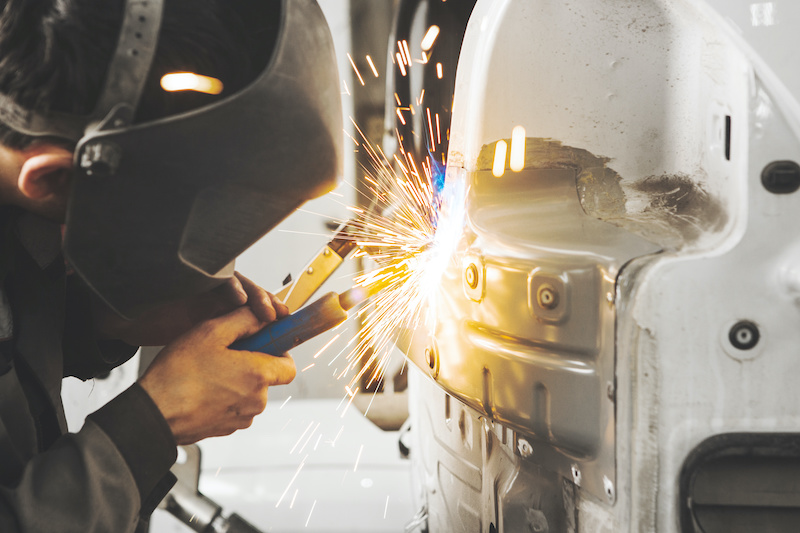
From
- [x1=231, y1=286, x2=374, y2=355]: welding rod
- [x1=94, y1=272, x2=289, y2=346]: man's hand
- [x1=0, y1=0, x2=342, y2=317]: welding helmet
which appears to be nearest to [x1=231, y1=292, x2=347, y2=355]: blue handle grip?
[x1=231, y1=286, x2=374, y2=355]: welding rod

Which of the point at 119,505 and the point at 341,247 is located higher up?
the point at 341,247

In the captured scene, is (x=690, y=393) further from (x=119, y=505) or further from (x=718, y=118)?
(x=119, y=505)

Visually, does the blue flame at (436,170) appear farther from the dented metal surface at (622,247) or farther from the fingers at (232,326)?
the fingers at (232,326)

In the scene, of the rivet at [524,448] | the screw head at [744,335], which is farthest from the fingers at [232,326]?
the screw head at [744,335]

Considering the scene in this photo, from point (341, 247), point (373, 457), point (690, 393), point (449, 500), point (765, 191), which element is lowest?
point (373, 457)

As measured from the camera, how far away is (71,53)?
38.9 inches

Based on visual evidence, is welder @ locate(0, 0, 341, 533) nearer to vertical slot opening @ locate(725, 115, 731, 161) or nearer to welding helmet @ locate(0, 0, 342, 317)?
welding helmet @ locate(0, 0, 342, 317)

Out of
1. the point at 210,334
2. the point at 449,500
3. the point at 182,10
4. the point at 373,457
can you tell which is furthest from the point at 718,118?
the point at 373,457

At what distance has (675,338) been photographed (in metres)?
1.01

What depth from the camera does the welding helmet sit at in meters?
0.99

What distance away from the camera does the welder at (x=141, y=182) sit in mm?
991

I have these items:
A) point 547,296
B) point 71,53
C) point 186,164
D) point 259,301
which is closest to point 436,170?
point 259,301

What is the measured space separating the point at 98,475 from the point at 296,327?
52cm

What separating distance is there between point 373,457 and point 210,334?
2.00m
